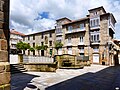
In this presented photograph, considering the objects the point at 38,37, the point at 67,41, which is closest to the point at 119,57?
the point at 67,41

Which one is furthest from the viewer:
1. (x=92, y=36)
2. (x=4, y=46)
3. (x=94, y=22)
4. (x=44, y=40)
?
(x=44, y=40)

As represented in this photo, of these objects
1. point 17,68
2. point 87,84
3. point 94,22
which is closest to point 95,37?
point 94,22

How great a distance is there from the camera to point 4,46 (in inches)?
107

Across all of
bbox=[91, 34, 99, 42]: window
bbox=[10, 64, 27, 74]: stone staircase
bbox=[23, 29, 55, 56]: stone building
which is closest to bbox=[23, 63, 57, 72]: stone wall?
bbox=[10, 64, 27, 74]: stone staircase

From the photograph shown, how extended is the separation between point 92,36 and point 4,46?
31832 millimetres

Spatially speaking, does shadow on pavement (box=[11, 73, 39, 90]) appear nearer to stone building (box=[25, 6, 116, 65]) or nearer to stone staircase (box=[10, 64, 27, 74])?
stone staircase (box=[10, 64, 27, 74])

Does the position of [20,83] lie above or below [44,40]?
below

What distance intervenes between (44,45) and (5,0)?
3993cm

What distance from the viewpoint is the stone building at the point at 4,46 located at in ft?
Result: 8.79

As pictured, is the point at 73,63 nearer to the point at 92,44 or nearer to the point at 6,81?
the point at 92,44

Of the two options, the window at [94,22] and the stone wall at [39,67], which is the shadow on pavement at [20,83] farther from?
the window at [94,22]

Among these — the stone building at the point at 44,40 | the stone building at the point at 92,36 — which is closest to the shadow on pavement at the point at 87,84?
the stone building at the point at 92,36

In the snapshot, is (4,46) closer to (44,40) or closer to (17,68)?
(17,68)

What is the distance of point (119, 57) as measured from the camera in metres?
38.8
